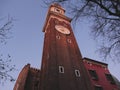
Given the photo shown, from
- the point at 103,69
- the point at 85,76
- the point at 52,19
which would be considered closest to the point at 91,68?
the point at 103,69

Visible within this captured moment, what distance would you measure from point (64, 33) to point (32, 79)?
10253mm

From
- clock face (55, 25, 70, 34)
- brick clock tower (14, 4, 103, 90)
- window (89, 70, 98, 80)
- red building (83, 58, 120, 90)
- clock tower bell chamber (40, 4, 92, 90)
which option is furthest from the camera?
clock face (55, 25, 70, 34)

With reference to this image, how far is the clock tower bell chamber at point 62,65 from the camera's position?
20.1 meters

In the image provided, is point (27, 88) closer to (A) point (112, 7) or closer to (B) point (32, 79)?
(B) point (32, 79)

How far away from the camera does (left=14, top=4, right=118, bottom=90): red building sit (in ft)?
66.8

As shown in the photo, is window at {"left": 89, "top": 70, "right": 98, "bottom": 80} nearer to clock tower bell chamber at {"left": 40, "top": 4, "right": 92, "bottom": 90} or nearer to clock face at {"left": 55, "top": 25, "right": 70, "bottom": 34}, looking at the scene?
clock tower bell chamber at {"left": 40, "top": 4, "right": 92, "bottom": 90}

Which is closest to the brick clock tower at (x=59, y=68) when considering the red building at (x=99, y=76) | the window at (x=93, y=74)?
the red building at (x=99, y=76)

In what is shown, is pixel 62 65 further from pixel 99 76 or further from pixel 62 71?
pixel 99 76

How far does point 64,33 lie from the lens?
3072cm

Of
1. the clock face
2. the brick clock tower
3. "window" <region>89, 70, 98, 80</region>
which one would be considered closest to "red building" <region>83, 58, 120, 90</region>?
"window" <region>89, 70, 98, 80</region>

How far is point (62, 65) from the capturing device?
22.6 meters

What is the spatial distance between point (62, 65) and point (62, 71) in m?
1.18

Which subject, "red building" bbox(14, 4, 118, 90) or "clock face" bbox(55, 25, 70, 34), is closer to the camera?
"red building" bbox(14, 4, 118, 90)

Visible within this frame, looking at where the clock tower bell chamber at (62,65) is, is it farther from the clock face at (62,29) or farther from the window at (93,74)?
the window at (93,74)
